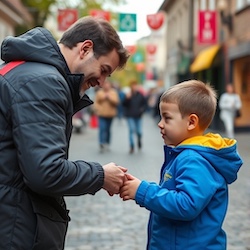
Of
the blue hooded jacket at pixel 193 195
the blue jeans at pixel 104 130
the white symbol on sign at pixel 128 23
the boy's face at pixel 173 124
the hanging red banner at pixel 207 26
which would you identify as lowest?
the blue jeans at pixel 104 130

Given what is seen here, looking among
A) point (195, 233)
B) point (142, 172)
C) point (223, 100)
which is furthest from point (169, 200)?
point (223, 100)

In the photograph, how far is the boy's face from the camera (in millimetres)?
2832

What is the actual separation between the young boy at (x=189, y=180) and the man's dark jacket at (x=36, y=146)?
0.31 m

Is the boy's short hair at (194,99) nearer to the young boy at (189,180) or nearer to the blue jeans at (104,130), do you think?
the young boy at (189,180)

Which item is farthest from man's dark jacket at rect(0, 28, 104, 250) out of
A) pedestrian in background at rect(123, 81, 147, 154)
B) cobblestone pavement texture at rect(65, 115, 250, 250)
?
pedestrian in background at rect(123, 81, 147, 154)

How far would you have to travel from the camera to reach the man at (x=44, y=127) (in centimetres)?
237

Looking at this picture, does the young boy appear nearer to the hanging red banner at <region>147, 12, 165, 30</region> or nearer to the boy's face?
the boy's face

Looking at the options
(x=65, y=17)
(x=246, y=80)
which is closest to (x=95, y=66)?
(x=65, y=17)

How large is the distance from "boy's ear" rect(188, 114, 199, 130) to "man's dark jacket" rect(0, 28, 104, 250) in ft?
1.55

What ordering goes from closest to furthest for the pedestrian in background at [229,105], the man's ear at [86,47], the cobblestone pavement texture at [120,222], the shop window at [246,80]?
the man's ear at [86,47]
the cobblestone pavement texture at [120,222]
the pedestrian in background at [229,105]
the shop window at [246,80]

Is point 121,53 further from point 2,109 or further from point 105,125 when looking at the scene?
point 105,125

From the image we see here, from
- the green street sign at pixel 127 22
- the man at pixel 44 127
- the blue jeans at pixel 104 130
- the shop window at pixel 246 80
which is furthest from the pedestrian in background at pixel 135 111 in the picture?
the man at pixel 44 127

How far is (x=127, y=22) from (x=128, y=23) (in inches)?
2.9

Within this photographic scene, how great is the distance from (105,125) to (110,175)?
43.6ft
